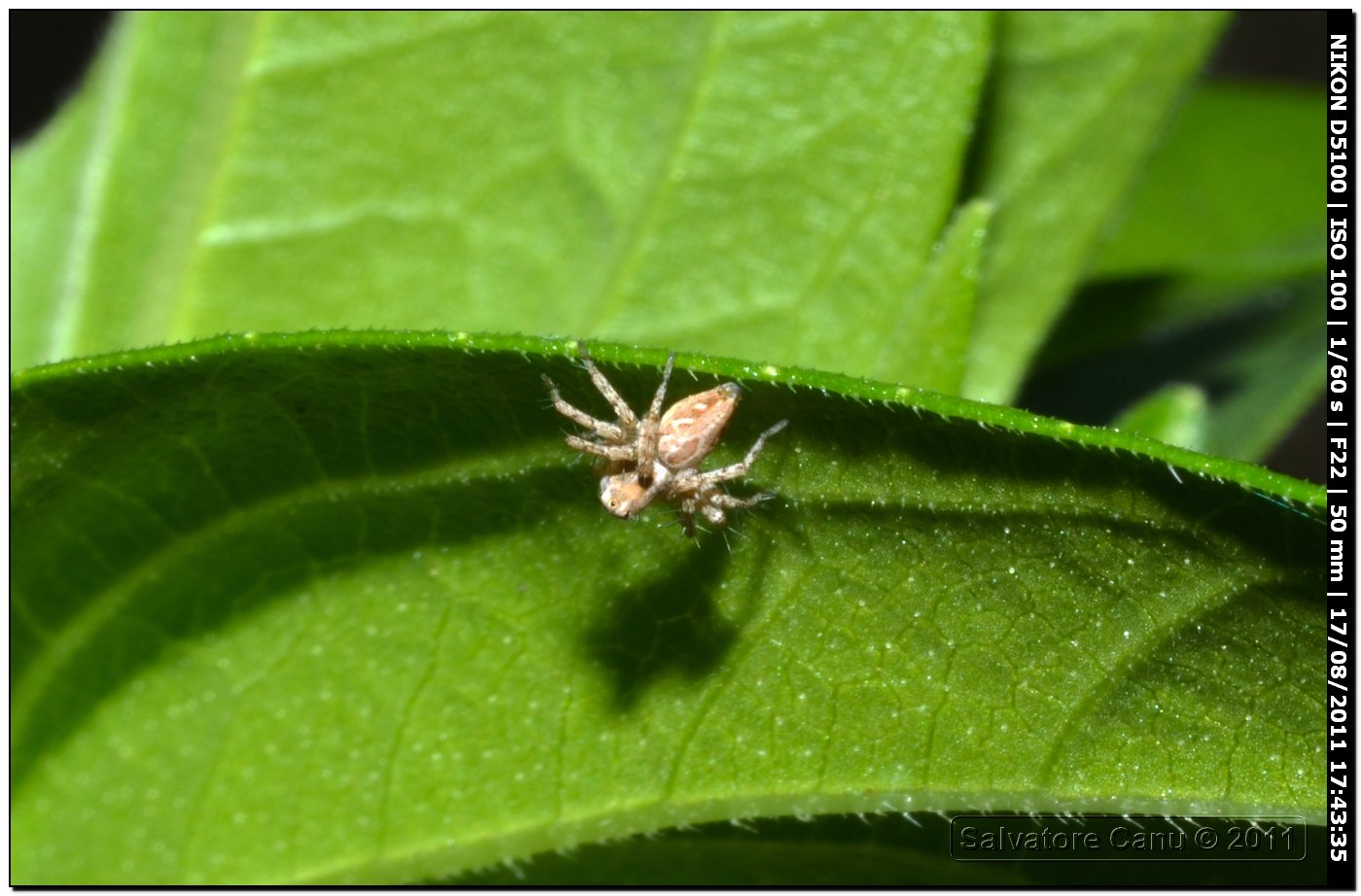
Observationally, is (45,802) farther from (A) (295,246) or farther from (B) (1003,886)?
(B) (1003,886)

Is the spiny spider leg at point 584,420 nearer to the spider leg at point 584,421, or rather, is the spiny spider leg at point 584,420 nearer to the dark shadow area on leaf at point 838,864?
the spider leg at point 584,421

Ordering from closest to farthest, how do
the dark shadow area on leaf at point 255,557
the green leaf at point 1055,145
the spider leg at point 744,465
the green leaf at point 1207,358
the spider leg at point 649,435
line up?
the spider leg at point 744,465 < the dark shadow area on leaf at point 255,557 < the spider leg at point 649,435 < the green leaf at point 1055,145 < the green leaf at point 1207,358

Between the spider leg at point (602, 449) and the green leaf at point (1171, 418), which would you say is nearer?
the spider leg at point (602, 449)

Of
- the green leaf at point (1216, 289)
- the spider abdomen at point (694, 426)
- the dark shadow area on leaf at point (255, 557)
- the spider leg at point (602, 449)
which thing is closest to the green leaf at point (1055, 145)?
the green leaf at point (1216, 289)

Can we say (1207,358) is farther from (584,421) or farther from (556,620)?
(556,620)

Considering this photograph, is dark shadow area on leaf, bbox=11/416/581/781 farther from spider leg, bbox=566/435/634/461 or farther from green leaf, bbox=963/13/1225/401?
green leaf, bbox=963/13/1225/401

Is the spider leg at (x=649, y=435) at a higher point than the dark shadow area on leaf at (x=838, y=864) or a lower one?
higher
